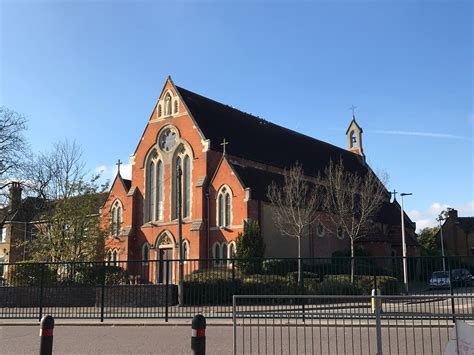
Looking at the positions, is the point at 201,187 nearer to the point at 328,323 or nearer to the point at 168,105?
the point at 168,105

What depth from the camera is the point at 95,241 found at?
102ft

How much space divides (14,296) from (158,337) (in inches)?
381

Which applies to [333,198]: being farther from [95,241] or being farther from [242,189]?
[95,241]

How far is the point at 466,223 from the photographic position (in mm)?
73250

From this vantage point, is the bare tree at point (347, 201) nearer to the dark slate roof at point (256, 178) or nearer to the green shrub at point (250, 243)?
the dark slate roof at point (256, 178)

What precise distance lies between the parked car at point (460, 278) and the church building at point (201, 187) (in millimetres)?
22949

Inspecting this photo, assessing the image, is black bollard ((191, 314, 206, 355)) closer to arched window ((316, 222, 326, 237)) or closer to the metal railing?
the metal railing

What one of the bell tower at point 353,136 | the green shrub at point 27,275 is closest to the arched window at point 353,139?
the bell tower at point 353,136

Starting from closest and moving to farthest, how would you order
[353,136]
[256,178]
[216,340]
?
[216,340]
[256,178]
[353,136]

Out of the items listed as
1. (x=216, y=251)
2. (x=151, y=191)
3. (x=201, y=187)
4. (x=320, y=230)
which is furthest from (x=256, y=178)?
(x=151, y=191)

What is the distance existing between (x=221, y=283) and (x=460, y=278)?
6667 mm

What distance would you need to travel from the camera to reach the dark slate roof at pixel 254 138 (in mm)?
42350

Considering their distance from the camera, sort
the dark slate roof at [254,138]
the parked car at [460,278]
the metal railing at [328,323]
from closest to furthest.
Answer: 1. the metal railing at [328,323]
2. the parked car at [460,278]
3. the dark slate roof at [254,138]

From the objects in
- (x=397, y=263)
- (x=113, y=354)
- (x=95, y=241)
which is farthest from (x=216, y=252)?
(x=113, y=354)
